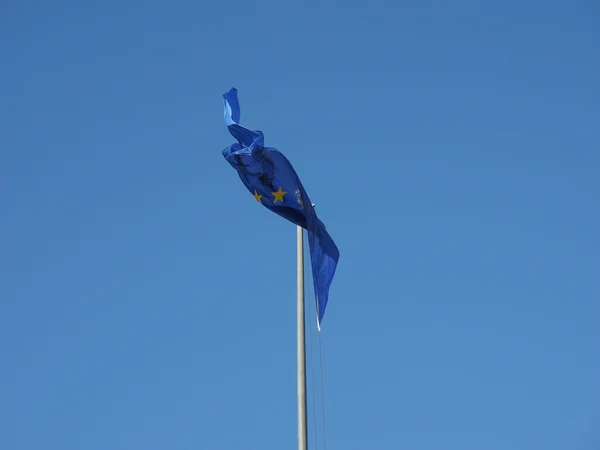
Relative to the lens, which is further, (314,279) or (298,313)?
(314,279)

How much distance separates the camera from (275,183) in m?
22.8

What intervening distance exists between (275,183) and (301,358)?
511cm

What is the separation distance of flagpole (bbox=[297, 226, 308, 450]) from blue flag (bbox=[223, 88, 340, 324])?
124cm

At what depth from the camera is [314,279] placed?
76.8 ft

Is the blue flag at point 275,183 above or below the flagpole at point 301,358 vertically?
above

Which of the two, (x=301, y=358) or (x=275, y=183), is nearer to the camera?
(x=301, y=358)

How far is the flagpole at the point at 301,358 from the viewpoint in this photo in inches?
737

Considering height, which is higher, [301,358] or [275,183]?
[275,183]

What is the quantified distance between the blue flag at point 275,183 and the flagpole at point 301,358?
124 cm

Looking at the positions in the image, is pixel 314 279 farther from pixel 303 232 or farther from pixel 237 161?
pixel 237 161

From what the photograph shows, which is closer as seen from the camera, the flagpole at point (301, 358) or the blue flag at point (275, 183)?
the flagpole at point (301, 358)

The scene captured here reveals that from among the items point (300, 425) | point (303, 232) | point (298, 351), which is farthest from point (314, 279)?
point (300, 425)

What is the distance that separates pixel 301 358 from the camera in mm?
19719

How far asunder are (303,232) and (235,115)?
3.49m
